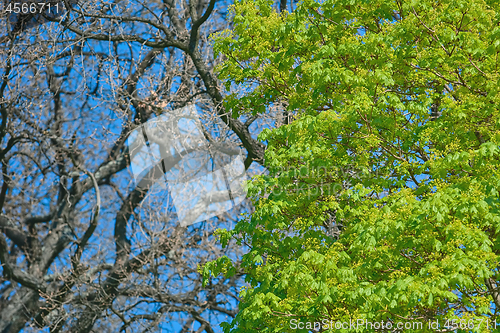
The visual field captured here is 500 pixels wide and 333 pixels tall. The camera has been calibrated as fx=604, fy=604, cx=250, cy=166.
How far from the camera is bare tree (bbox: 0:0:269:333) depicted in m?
14.0

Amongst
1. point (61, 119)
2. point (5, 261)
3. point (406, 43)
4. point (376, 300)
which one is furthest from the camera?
point (61, 119)

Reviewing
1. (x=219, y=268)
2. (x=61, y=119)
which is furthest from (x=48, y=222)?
(x=219, y=268)

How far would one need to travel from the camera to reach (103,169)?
18719 millimetres

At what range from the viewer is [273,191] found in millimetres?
8891

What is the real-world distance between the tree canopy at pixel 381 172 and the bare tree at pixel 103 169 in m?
4.03

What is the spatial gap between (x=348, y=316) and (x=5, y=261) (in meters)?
10.7

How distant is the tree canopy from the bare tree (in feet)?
13.2

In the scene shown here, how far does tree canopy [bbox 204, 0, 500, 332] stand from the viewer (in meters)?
6.75

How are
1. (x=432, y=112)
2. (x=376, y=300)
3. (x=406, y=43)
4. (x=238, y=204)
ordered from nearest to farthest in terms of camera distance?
(x=376, y=300) < (x=406, y=43) < (x=432, y=112) < (x=238, y=204)

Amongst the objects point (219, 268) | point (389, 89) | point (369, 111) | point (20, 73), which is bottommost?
point (219, 268)

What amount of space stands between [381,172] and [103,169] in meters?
11.7

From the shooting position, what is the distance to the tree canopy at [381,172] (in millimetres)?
6755

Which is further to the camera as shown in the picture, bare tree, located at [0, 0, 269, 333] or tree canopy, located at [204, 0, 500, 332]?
bare tree, located at [0, 0, 269, 333]

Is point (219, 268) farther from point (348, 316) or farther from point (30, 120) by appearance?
point (30, 120)
